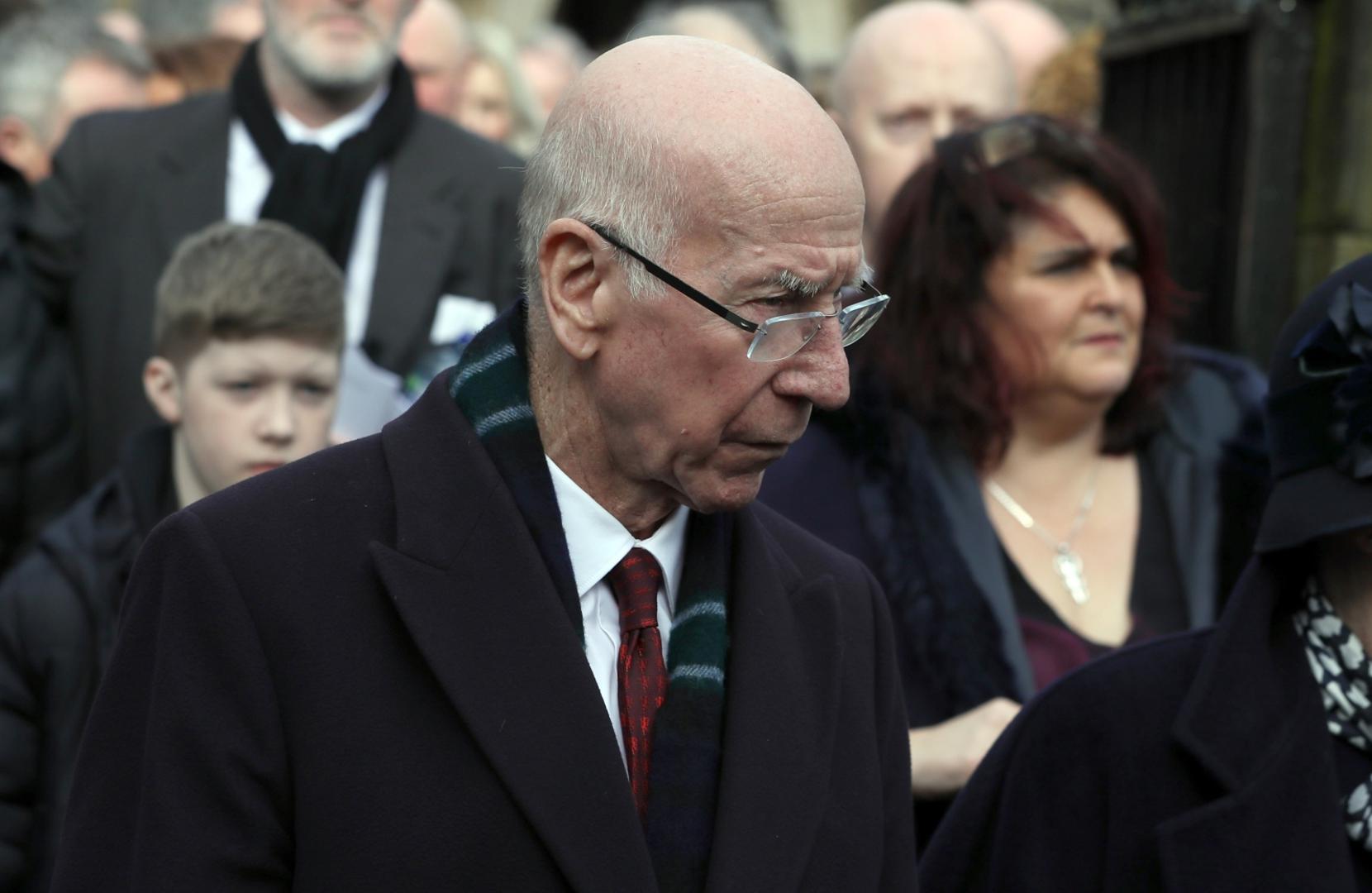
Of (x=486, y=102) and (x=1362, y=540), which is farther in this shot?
(x=486, y=102)

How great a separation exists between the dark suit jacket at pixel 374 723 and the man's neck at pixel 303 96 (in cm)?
250

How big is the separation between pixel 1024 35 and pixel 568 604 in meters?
5.29

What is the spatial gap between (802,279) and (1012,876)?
3.23ft

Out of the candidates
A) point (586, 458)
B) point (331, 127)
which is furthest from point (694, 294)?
point (331, 127)

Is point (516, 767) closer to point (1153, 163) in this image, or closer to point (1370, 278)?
point (1370, 278)

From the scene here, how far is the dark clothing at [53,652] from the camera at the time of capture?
10.7 ft

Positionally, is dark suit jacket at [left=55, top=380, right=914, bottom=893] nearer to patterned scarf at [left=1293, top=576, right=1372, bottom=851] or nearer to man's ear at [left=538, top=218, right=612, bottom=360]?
man's ear at [left=538, top=218, right=612, bottom=360]

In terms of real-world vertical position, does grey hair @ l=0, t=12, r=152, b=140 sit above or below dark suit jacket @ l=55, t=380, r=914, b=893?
above

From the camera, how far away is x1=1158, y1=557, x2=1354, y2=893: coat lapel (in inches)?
96.6

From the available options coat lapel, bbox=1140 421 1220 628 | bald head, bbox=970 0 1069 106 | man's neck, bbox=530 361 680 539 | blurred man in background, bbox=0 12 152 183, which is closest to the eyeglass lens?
man's neck, bbox=530 361 680 539

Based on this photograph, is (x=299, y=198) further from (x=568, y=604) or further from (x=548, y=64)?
(x=548, y=64)

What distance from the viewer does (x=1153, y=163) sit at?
5848 mm

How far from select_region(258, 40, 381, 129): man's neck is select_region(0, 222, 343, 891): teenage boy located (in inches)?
31.6

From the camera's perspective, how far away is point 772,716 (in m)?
2.18
